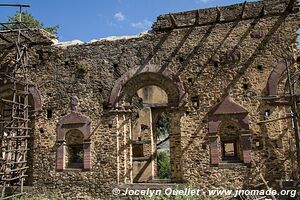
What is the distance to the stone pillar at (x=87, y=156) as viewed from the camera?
10320 millimetres

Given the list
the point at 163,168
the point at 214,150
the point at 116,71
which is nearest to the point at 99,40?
the point at 116,71

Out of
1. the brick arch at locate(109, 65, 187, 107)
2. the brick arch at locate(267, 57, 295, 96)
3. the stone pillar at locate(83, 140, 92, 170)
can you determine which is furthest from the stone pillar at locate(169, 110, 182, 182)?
the brick arch at locate(267, 57, 295, 96)

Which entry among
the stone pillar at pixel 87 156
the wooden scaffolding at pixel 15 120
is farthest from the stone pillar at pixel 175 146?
the wooden scaffolding at pixel 15 120

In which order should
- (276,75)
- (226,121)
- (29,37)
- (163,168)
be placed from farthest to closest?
(163,168) → (29,37) → (226,121) → (276,75)

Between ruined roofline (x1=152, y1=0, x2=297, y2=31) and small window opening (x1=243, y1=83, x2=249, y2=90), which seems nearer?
small window opening (x1=243, y1=83, x2=249, y2=90)

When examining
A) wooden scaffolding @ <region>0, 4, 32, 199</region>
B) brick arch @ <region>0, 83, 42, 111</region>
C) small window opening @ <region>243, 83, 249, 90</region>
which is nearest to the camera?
small window opening @ <region>243, 83, 249, 90</region>

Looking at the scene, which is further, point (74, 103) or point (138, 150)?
→ point (138, 150)

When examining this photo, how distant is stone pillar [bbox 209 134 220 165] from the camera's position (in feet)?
31.0

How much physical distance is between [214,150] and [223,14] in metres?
4.41

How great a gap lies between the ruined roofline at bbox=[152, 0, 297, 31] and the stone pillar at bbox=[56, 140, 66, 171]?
16.6 feet

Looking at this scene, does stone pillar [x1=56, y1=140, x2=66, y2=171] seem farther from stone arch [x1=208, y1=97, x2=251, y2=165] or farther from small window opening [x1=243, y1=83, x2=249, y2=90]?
small window opening [x1=243, y1=83, x2=249, y2=90]

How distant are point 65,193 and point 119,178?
192 centimetres

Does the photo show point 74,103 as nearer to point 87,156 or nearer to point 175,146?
point 87,156

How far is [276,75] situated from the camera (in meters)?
9.44
